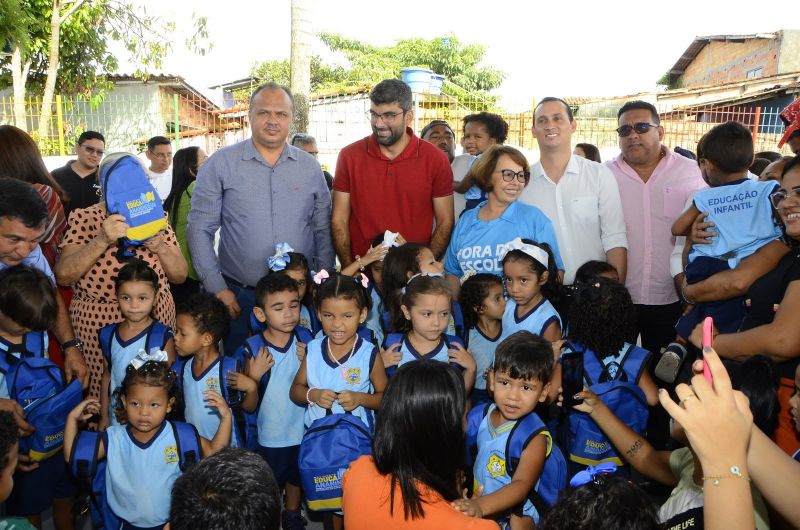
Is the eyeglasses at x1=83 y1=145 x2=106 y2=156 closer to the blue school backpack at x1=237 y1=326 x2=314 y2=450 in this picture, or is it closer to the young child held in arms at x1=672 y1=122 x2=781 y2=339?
the blue school backpack at x1=237 y1=326 x2=314 y2=450

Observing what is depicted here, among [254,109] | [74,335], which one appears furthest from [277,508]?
[254,109]

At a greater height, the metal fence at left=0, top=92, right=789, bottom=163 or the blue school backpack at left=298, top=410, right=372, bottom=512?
the metal fence at left=0, top=92, right=789, bottom=163

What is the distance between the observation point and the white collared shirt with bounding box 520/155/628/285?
4195 millimetres

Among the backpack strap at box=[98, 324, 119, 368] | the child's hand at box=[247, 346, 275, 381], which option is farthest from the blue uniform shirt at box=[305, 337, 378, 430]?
the backpack strap at box=[98, 324, 119, 368]

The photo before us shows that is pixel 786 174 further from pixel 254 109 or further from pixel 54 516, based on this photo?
pixel 54 516

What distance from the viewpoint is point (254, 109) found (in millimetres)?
4176

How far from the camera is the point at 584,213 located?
420 centimetres

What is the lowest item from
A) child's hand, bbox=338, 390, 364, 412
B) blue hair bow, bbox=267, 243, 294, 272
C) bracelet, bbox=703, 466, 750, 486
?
child's hand, bbox=338, 390, 364, 412

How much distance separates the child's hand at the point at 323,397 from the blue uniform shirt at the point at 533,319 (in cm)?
117

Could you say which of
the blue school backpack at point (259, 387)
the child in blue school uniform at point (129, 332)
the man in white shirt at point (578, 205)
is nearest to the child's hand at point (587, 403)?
the man in white shirt at point (578, 205)

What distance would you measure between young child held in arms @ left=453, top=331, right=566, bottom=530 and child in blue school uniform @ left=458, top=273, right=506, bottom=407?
725mm

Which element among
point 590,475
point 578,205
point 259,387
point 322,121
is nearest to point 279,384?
point 259,387

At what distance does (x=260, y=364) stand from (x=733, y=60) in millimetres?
29174

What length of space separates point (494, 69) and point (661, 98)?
10961 millimetres
